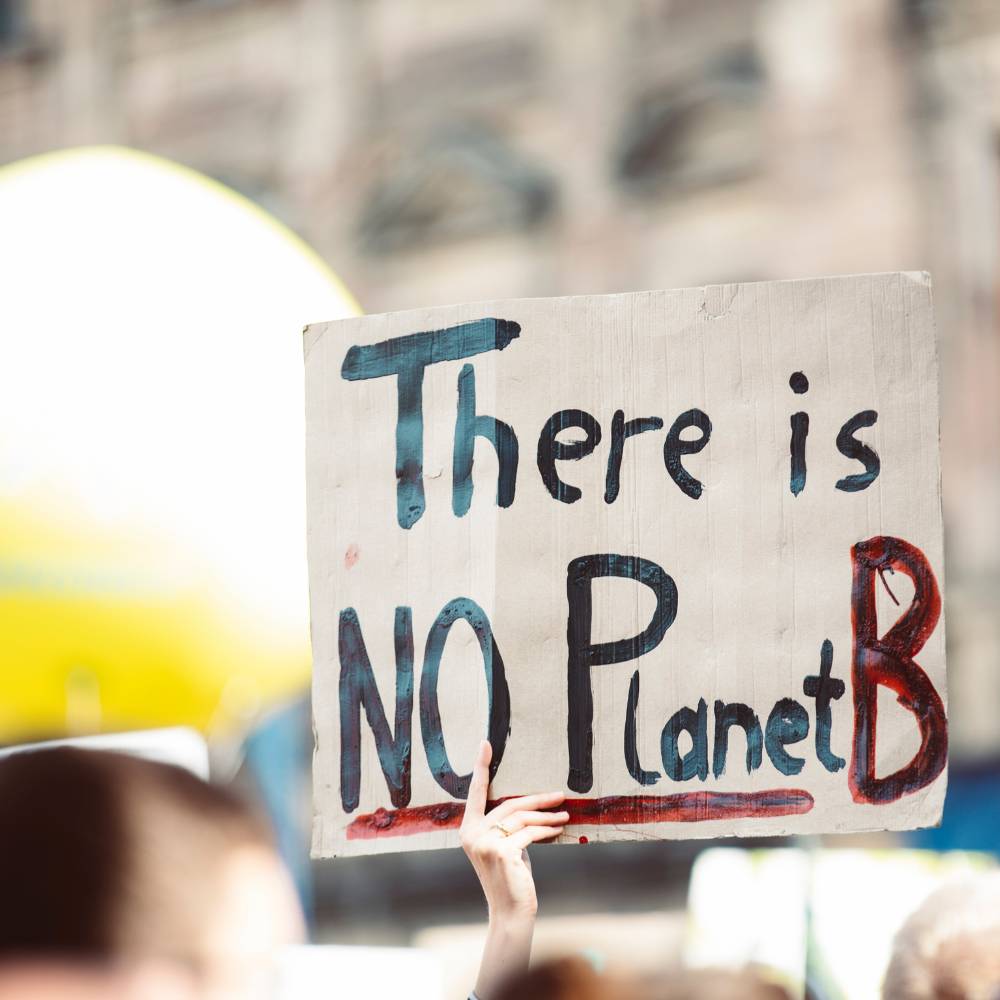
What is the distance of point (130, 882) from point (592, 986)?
19.7 inches

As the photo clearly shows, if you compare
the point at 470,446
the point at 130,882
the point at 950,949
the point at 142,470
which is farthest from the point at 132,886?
the point at 950,949

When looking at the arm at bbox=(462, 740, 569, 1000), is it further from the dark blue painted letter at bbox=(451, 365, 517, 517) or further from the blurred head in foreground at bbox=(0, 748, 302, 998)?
the blurred head in foreground at bbox=(0, 748, 302, 998)

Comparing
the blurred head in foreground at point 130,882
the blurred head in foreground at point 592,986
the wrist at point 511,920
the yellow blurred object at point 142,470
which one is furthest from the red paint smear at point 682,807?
the blurred head in foreground at point 130,882

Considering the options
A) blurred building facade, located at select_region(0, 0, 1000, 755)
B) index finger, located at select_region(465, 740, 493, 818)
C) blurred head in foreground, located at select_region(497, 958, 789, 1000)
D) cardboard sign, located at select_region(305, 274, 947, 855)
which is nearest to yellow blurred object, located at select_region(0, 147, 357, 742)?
cardboard sign, located at select_region(305, 274, 947, 855)

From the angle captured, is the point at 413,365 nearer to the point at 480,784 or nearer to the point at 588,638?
the point at 588,638

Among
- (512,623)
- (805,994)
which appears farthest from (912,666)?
(805,994)

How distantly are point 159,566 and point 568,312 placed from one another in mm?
695

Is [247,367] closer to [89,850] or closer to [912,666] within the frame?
[912,666]

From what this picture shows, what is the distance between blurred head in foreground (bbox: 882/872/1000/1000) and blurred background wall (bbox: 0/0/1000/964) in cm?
449

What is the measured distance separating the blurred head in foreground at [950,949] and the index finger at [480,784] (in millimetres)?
686

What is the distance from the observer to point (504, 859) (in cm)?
169

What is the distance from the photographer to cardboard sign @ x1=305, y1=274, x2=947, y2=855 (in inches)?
70.6

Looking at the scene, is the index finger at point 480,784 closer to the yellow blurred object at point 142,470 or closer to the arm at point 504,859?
the arm at point 504,859

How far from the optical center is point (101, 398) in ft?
A: 7.16
